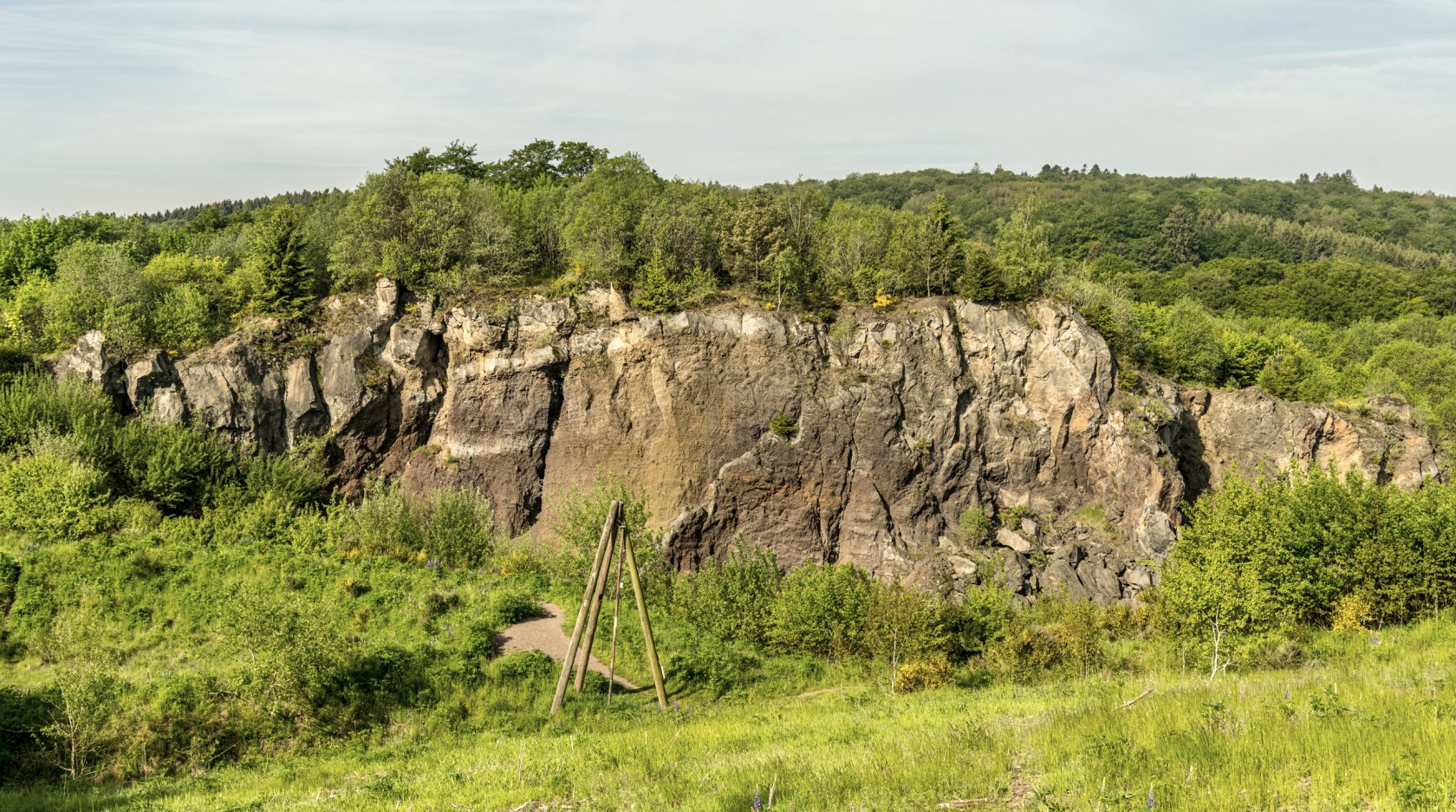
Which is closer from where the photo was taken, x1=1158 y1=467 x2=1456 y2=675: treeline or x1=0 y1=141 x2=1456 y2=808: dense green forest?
x1=0 y1=141 x2=1456 y2=808: dense green forest

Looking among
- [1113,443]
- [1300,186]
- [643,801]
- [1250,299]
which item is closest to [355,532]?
[643,801]

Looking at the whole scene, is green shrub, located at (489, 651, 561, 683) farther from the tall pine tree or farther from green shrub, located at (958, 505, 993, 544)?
the tall pine tree

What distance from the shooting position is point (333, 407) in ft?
119

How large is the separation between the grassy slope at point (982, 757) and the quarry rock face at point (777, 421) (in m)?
16.8

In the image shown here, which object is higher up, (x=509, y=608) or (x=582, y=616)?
(x=582, y=616)

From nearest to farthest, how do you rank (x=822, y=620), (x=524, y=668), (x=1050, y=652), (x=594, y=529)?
(x=524, y=668)
(x=1050, y=652)
(x=822, y=620)
(x=594, y=529)

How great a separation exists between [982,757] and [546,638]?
1412cm

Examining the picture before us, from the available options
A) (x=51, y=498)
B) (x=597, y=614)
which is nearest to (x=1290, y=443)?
(x=597, y=614)

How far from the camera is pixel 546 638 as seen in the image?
2144cm

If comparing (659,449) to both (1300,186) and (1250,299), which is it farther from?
(1300,186)

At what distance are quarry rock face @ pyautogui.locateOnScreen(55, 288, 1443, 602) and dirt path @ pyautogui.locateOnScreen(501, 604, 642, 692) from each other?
11.3m

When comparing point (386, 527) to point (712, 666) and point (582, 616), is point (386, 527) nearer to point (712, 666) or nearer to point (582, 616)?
point (712, 666)

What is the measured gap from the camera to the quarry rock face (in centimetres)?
3416

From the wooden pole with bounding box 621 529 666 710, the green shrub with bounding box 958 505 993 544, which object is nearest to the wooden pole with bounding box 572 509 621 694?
the wooden pole with bounding box 621 529 666 710
